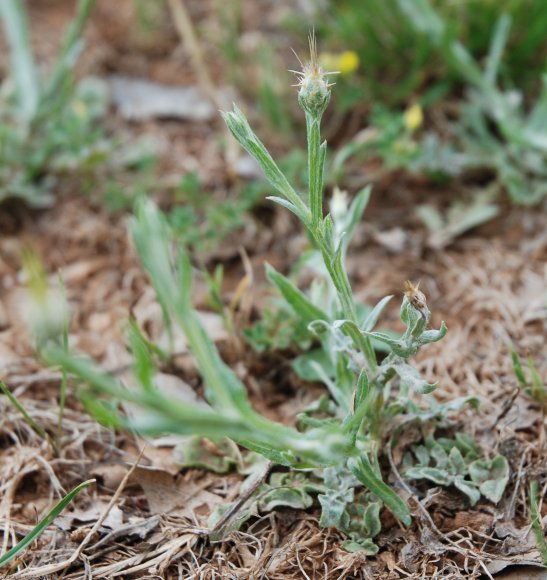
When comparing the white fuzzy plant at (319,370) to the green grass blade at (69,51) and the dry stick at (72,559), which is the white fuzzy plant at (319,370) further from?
the green grass blade at (69,51)

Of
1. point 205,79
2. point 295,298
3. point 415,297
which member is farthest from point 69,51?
point 415,297

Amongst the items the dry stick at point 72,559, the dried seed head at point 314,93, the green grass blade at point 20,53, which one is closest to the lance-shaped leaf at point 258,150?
the dried seed head at point 314,93

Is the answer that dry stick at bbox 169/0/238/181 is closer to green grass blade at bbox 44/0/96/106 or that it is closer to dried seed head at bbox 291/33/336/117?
green grass blade at bbox 44/0/96/106

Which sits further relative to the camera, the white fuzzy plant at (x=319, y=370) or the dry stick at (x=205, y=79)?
the dry stick at (x=205, y=79)

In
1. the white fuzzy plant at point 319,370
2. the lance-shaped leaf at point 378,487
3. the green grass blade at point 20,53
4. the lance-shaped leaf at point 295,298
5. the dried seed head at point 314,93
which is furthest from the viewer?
the green grass blade at point 20,53

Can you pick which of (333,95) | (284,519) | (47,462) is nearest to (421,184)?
(333,95)

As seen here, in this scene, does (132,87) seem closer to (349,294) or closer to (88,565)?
(349,294)

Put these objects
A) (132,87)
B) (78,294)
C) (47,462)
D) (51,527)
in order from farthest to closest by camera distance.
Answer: (132,87) < (78,294) < (47,462) < (51,527)

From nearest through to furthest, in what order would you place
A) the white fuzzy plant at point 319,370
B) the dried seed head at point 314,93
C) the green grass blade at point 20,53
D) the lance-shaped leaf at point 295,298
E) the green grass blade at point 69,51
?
the white fuzzy plant at point 319,370 → the dried seed head at point 314,93 → the lance-shaped leaf at point 295,298 → the green grass blade at point 69,51 → the green grass blade at point 20,53

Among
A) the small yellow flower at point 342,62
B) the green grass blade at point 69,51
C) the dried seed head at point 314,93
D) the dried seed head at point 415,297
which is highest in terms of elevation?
the green grass blade at point 69,51

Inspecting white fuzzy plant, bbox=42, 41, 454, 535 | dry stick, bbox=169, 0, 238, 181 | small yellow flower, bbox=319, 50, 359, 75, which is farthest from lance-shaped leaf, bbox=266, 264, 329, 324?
small yellow flower, bbox=319, 50, 359, 75

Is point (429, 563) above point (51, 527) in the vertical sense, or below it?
below
